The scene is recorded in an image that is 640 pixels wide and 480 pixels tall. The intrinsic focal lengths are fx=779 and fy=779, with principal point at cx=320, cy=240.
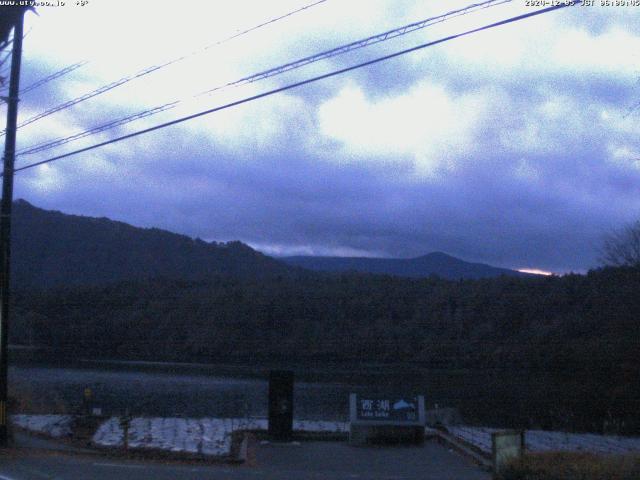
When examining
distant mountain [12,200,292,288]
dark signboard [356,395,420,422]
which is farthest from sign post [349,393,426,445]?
distant mountain [12,200,292,288]

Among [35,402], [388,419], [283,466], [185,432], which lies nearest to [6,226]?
[185,432]

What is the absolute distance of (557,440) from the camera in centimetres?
2325

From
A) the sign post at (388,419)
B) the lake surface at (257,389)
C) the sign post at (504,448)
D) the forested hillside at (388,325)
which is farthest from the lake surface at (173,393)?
the sign post at (504,448)

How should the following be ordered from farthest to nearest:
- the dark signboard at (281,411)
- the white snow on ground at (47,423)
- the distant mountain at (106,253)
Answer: the distant mountain at (106,253) < the white snow on ground at (47,423) < the dark signboard at (281,411)

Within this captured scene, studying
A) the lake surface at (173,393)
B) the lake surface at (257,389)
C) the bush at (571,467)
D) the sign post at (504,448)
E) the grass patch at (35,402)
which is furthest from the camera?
the lake surface at (173,393)

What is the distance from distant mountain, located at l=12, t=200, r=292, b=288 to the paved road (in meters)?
53.5

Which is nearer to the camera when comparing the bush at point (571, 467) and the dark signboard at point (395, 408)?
the bush at point (571, 467)

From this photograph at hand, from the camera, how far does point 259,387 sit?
1437 inches

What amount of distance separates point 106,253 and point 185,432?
59.5 metres

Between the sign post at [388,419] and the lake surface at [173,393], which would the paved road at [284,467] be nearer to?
the sign post at [388,419]

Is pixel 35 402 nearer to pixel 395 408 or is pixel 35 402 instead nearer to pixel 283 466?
pixel 395 408

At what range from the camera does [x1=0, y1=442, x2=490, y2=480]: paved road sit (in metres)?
15.5

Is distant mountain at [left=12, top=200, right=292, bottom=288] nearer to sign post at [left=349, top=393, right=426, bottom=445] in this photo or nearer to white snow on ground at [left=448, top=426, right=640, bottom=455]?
white snow on ground at [left=448, top=426, right=640, bottom=455]

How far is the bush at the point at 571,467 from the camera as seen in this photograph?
10180mm
